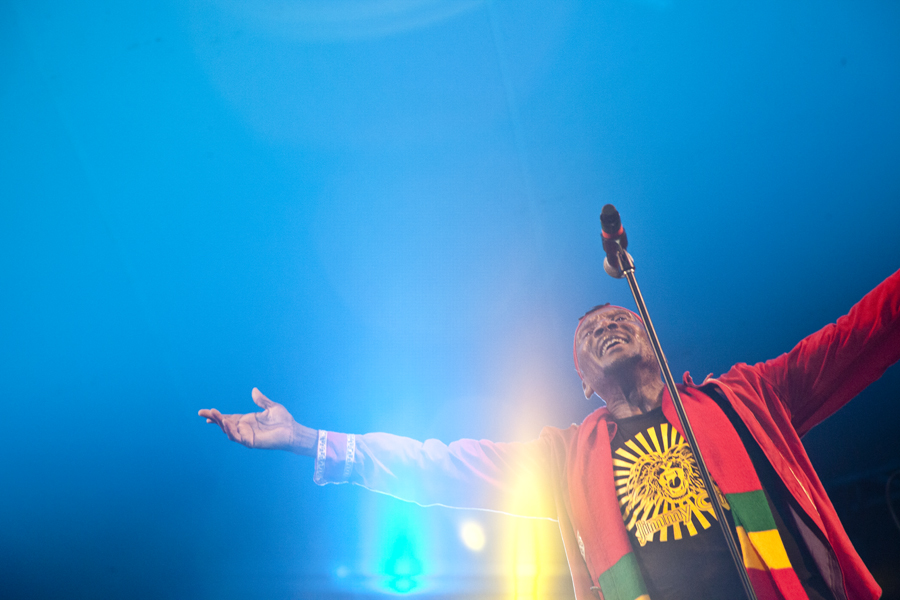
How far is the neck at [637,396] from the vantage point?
2652 mm

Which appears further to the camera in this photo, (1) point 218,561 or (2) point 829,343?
(1) point 218,561

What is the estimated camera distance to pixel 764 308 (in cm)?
307

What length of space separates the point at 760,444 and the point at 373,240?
213 centimetres

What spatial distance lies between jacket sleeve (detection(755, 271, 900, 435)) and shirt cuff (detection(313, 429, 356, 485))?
2.08 meters

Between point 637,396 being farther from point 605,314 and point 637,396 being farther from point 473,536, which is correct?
point 473,536

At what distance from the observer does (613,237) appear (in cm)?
137

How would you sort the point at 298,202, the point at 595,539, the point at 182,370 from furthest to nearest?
1. the point at 182,370
2. the point at 298,202
3. the point at 595,539

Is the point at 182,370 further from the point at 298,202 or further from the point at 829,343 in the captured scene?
the point at 829,343

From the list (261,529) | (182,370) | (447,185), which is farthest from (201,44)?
(261,529)

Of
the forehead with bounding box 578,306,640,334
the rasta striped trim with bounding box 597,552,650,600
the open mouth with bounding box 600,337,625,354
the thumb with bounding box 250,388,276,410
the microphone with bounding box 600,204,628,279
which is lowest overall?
the rasta striped trim with bounding box 597,552,650,600

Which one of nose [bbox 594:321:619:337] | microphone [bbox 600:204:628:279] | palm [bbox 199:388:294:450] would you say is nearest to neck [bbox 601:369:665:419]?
nose [bbox 594:321:619:337]

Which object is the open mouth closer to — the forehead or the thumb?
the forehead

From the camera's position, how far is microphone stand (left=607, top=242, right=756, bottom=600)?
1144 mm

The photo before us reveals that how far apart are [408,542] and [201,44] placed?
279 cm
